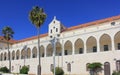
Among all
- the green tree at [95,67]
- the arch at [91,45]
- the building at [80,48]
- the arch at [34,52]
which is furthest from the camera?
the arch at [34,52]

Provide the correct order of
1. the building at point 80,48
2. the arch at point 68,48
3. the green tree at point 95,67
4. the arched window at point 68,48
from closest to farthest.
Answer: the building at point 80,48 < the green tree at point 95,67 < the arched window at point 68,48 < the arch at point 68,48

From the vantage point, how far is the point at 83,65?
4259cm

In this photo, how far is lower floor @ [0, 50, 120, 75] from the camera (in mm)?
37438

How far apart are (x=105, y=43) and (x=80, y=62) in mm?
6065

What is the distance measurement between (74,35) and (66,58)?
5.39 metres

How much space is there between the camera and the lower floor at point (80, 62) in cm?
3744

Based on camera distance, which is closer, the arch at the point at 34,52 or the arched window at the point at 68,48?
the arched window at the point at 68,48

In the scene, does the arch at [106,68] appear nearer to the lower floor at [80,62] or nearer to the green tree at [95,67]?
the lower floor at [80,62]

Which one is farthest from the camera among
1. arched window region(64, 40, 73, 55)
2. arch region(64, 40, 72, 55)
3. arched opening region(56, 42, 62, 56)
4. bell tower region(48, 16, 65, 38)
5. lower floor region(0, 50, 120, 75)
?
bell tower region(48, 16, 65, 38)

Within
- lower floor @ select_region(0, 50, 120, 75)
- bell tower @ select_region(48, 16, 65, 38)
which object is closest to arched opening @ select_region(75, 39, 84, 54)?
lower floor @ select_region(0, 50, 120, 75)

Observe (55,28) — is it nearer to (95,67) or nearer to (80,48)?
(80,48)

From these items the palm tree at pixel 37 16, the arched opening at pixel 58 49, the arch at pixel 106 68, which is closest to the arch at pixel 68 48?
the arched opening at pixel 58 49

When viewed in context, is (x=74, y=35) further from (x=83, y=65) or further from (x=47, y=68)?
(x=47, y=68)

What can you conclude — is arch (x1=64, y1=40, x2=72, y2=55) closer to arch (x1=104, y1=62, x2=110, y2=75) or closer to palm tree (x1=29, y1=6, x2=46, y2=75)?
palm tree (x1=29, y1=6, x2=46, y2=75)
